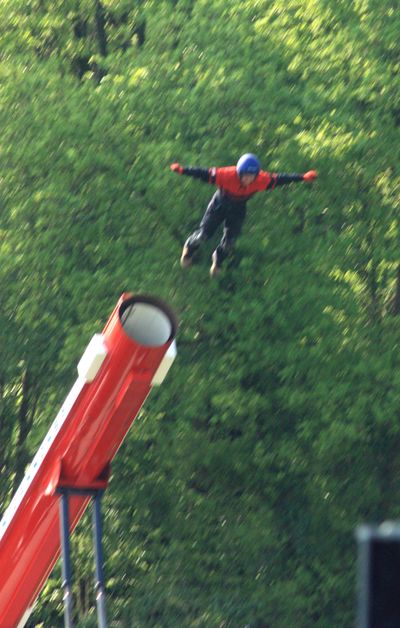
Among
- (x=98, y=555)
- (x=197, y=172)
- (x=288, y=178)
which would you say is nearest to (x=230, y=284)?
(x=288, y=178)

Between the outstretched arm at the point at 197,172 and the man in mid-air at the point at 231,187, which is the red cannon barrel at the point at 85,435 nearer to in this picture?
the outstretched arm at the point at 197,172

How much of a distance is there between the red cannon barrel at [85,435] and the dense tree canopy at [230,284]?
579cm

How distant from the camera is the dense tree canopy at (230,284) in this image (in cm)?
1736

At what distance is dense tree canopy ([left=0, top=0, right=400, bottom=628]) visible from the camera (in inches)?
683

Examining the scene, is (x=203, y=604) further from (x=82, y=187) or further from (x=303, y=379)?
(x=82, y=187)

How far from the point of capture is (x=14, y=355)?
17734 mm

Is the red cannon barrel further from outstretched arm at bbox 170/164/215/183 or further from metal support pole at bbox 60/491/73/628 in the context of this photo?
outstretched arm at bbox 170/164/215/183

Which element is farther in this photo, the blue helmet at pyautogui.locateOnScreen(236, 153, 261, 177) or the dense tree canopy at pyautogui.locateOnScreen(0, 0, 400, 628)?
the dense tree canopy at pyautogui.locateOnScreen(0, 0, 400, 628)

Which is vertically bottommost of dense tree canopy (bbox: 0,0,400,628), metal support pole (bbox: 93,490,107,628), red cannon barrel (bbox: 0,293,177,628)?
dense tree canopy (bbox: 0,0,400,628)

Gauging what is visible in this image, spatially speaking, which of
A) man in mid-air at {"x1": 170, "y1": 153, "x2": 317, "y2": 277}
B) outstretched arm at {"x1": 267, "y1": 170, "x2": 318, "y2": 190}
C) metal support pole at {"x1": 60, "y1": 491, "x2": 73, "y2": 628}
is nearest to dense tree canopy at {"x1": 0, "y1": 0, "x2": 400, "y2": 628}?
man in mid-air at {"x1": 170, "y1": 153, "x2": 317, "y2": 277}

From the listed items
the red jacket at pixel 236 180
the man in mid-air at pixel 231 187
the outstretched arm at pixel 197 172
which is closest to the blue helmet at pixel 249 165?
the man in mid-air at pixel 231 187

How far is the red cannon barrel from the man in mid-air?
175 cm

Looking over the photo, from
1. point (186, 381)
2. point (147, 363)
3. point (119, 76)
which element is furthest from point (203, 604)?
point (147, 363)

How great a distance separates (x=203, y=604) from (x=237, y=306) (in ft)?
11.9
